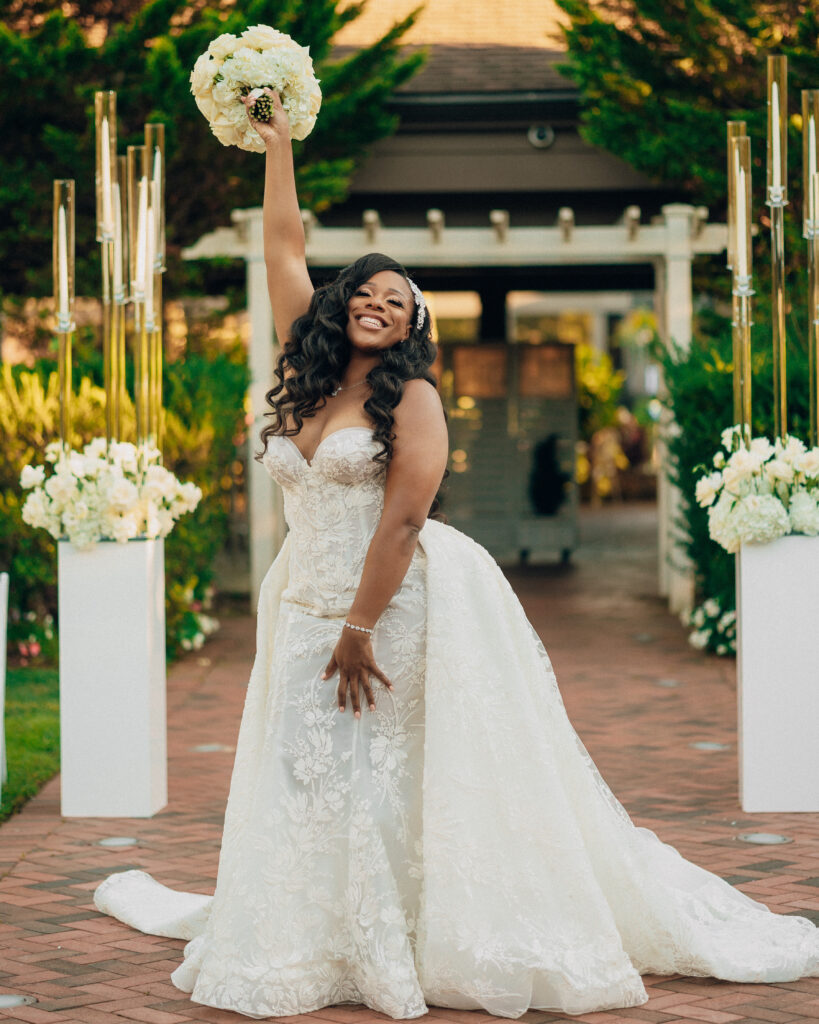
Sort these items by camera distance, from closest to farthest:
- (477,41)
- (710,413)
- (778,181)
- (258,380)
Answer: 1. (778,181)
2. (710,413)
3. (258,380)
4. (477,41)

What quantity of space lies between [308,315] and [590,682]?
18.0ft

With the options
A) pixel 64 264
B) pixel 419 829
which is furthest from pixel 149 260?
pixel 419 829

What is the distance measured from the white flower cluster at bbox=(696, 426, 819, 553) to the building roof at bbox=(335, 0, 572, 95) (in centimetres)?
868

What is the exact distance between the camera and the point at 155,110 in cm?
1243

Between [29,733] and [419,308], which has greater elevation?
A: [419,308]

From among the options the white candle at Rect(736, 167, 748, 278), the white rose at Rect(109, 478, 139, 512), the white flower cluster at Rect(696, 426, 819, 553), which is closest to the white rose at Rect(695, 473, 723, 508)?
the white flower cluster at Rect(696, 426, 819, 553)

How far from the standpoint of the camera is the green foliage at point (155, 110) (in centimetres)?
1207

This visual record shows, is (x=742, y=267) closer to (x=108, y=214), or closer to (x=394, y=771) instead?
(x=108, y=214)

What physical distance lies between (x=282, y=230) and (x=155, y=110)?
351 inches

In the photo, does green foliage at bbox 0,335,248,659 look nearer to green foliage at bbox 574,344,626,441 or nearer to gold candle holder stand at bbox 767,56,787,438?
gold candle holder stand at bbox 767,56,787,438

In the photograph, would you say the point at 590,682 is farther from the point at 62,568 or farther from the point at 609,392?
the point at 609,392

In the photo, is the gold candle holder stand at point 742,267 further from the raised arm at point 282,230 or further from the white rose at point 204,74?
the white rose at point 204,74

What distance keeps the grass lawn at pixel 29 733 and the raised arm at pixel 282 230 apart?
2.81m

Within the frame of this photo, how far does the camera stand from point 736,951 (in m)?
3.99
